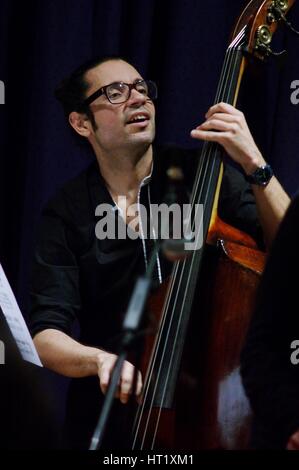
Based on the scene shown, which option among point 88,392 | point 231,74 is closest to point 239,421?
point 88,392

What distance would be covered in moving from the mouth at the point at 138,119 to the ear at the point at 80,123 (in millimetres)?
144

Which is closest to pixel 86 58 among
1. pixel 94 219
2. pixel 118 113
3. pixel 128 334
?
pixel 118 113

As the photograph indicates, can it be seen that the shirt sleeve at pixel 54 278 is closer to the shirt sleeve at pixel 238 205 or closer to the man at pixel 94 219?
the man at pixel 94 219

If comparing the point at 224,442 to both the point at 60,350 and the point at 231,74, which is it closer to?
the point at 60,350

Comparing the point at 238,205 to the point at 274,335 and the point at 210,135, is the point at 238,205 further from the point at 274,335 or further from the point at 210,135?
the point at 274,335

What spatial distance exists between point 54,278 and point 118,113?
393 millimetres

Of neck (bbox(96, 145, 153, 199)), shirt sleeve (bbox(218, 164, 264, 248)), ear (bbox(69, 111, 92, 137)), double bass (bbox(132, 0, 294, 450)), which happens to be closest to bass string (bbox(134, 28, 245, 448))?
double bass (bbox(132, 0, 294, 450))

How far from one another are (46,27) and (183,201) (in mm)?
693

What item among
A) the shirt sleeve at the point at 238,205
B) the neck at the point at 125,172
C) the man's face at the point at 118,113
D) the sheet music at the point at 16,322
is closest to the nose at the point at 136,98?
the man's face at the point at 118,113

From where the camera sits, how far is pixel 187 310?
1403mm

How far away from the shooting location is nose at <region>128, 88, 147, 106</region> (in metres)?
1.77

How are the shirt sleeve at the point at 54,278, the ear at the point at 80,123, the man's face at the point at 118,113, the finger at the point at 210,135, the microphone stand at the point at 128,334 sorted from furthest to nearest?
the ear at the point at 80,123 < the man's face at the point at 118,113 < the shirt sleeve at the point at 54,278 < the finger at the point at 210,135 < the microphone stand at the point at 128,334

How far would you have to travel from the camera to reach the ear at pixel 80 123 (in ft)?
6.21

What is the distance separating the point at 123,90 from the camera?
5.90 ft
